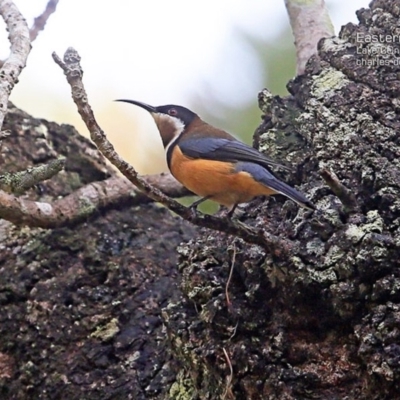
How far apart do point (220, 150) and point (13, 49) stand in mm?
996

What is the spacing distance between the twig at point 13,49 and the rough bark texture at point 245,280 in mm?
546

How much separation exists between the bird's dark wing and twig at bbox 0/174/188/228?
311 mm

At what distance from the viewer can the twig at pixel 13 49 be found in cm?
205

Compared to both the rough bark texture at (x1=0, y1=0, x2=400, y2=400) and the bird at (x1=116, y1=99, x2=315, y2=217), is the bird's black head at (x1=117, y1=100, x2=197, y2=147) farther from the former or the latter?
the rough bark texture at (x1=0, y1=0, x2=400, y2=400)

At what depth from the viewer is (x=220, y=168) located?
2.83 metres

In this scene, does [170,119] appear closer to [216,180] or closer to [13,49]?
[216,180]

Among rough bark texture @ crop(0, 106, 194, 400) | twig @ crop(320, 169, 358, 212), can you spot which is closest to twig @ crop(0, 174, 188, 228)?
rough bark texture @ crop(0, 106, 194, 400)

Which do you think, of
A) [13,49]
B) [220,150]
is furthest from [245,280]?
[13,49]

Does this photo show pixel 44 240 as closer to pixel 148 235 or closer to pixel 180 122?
pixel 148 235

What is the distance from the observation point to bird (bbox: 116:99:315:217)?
8.41 feet

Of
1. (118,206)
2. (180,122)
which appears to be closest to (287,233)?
(118,206)

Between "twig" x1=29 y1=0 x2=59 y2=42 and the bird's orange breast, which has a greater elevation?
"twig" x1=29 y1=0 x2=59 y2=42

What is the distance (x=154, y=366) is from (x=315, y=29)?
1.96m

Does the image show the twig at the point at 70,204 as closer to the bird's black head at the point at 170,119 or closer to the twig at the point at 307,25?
the bird's black head at the point at 170,119
